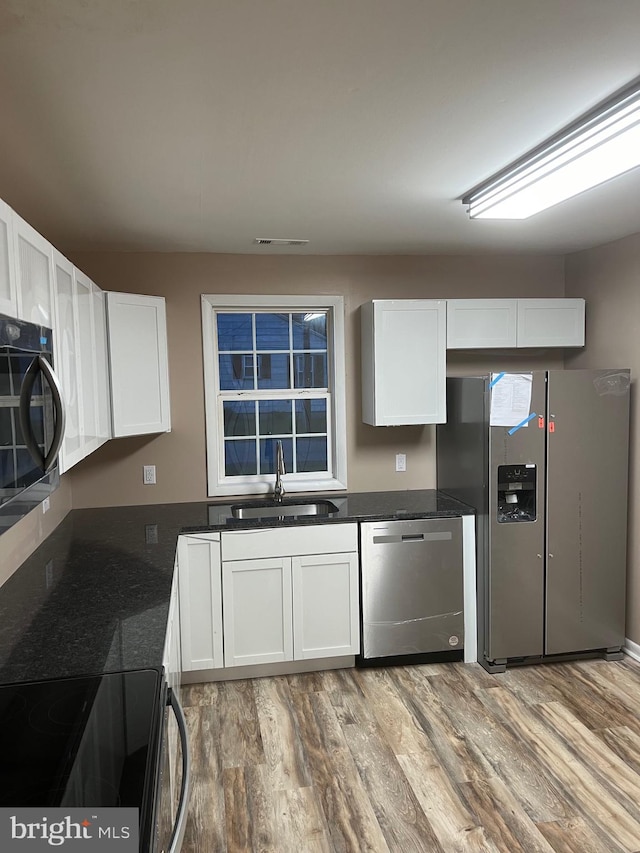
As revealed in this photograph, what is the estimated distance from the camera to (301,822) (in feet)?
8.10

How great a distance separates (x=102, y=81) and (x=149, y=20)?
333 millimetres

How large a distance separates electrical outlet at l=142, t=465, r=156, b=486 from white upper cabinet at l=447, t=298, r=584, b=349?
6.44ft

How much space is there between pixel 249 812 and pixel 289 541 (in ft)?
4.45

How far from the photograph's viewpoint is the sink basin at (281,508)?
3.96 metres

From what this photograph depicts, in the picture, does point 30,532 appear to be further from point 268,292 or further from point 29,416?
point 268,292

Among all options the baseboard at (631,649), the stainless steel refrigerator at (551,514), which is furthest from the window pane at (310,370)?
the baseboard at (631,649)

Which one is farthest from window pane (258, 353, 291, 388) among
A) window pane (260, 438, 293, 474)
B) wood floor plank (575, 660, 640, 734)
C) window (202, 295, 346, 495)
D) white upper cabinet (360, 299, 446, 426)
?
wood floor plank (575, 660, 640, 734)

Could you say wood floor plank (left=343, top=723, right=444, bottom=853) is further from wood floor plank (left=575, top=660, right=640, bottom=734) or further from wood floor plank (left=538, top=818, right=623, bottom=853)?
wood floor plank (left=575, top=660, right=640, bottom=734)

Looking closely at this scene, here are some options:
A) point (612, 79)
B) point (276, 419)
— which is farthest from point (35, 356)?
point (276, 419)

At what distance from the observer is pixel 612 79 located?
1662 millimetres

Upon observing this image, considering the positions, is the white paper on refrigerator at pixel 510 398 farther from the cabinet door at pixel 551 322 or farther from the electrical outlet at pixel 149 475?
the electrical outlet at pixel 149 475

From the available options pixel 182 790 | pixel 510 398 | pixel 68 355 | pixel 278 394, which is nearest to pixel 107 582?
pixel 68 355

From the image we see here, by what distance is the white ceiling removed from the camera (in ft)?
4.44

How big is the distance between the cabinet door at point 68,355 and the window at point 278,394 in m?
1.46
